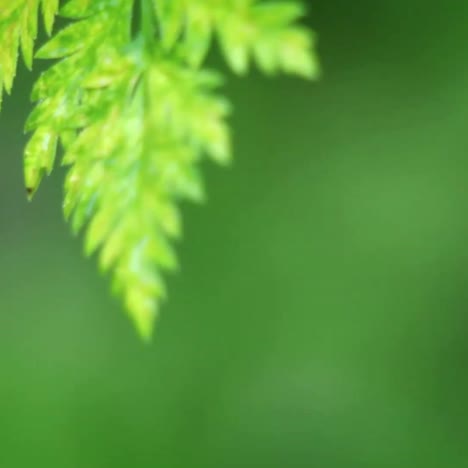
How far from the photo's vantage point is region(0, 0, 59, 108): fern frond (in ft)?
2.06

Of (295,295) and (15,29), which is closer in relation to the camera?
(15,29)

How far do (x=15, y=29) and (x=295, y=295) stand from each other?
137cm

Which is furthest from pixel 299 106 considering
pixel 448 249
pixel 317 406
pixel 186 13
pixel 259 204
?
pixel 186 13

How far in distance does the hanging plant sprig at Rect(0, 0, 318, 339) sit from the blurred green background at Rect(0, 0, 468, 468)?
4.30 feet

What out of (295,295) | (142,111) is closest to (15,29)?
(142,111)

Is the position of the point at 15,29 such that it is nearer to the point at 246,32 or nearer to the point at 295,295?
the point at 246,32

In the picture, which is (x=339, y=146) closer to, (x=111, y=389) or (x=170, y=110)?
(x=111, y=389)

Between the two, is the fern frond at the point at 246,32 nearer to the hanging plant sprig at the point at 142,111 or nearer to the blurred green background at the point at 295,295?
the hanging plant sprig at the point at 142,111

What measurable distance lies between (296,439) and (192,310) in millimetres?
459

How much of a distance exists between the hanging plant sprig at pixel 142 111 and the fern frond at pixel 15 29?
4 cm

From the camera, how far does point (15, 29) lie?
0.63 metres

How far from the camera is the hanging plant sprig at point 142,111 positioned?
1.39 ft

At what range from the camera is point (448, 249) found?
1782 millimetres

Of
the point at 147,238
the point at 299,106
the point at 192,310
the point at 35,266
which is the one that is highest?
the point at 147,238
